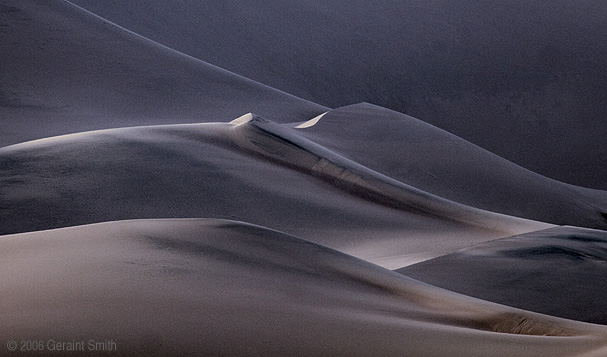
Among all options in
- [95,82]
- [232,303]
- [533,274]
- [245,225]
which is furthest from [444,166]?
[232,303]

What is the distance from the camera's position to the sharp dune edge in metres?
0.83

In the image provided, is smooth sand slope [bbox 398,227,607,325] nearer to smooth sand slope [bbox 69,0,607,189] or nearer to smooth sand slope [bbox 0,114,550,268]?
smooth sand slope [bbox 0,114,550,268]

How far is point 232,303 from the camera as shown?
2.93ft

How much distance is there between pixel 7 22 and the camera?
12.2 ft

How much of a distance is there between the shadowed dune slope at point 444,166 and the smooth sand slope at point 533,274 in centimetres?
122

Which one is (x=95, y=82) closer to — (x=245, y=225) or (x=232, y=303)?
(x=245, y=225)

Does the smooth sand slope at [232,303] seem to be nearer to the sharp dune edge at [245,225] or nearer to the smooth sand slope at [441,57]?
the sharp dune edge at [245,225]

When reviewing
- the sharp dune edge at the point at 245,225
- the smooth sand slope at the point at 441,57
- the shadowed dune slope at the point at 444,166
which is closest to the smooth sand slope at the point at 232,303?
the sharp dune edge at the point at 245,225

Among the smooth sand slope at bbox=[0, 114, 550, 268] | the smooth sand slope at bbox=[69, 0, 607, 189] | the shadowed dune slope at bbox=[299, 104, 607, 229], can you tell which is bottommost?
the smooth sand slope at bbox=[0, 114, 550, 268]

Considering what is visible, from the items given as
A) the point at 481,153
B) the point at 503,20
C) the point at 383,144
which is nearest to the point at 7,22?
the point at 383,144

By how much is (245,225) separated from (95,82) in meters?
2.60

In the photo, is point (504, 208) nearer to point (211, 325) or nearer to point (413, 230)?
point (413, 230)

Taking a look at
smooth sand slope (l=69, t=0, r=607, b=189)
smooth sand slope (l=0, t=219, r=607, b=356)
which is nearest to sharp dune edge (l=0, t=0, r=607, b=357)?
smooth sand slope (l=0, t=219, r=607, b=356)

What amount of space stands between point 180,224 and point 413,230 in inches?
39.3
